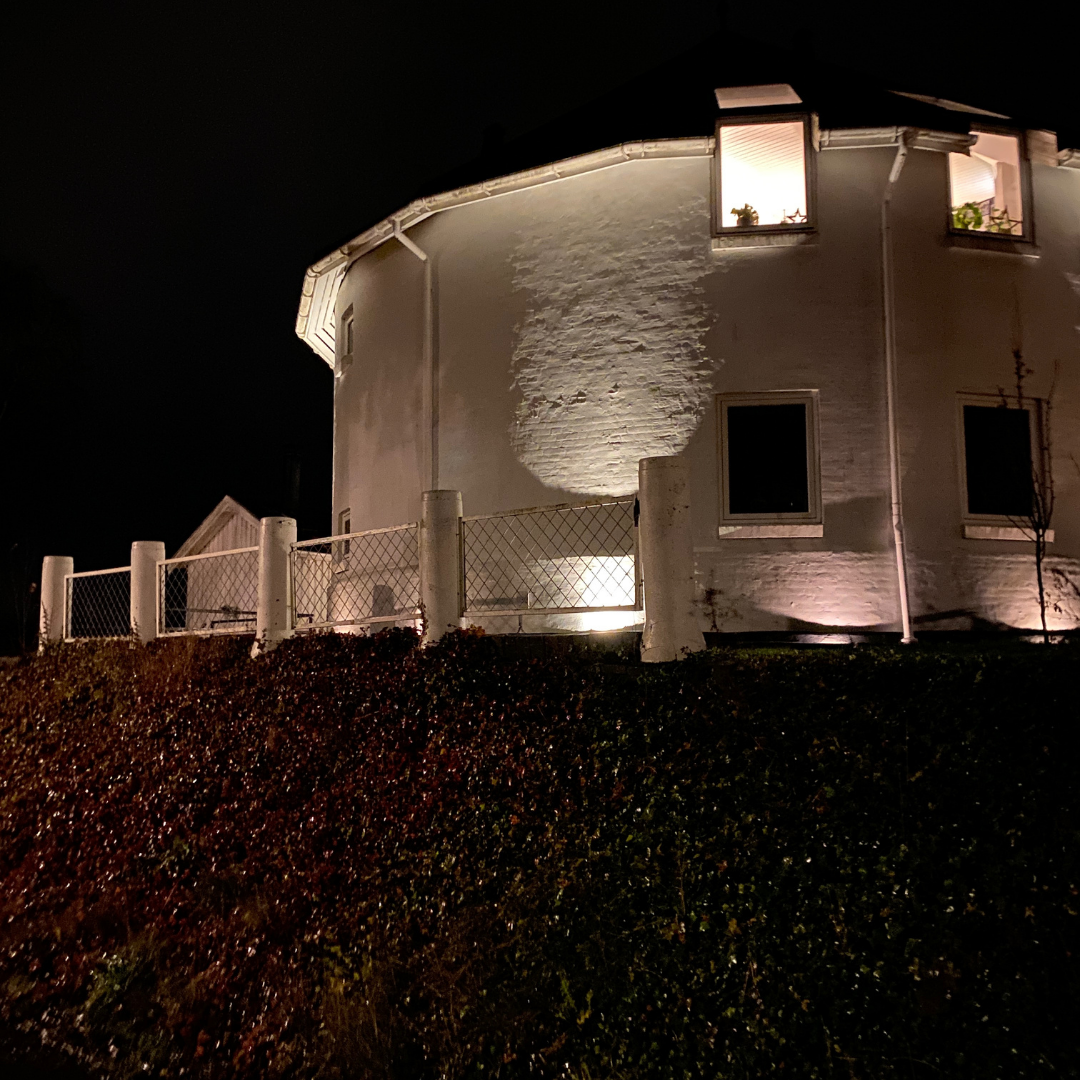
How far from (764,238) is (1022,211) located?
3246 mm

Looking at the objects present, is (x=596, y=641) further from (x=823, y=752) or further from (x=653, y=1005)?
(x=653, y=1005)

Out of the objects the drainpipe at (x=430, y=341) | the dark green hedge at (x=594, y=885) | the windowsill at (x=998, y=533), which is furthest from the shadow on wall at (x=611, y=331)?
the dark green hedge at (x=594, y=885)

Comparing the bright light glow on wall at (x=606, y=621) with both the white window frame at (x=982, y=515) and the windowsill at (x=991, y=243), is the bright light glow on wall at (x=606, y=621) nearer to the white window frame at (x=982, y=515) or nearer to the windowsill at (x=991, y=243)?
the white window frame at (x=982, y=515)

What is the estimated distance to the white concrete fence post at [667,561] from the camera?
7.66m

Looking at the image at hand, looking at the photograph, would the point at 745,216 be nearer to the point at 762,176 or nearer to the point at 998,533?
the point at 762,176

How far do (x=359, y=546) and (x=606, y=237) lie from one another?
5.44 meters

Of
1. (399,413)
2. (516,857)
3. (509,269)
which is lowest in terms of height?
(516,857)

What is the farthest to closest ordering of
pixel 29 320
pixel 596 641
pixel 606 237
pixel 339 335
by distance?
pixel 29 320 < pixel 339 335 < pixel 606 237 < pixel 596 641

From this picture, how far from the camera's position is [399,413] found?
14.0 meters

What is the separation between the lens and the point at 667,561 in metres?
7.76

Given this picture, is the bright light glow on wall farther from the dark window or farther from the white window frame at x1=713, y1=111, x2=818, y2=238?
the white window frame at x1=713, y1=111, x2=818, y2=238

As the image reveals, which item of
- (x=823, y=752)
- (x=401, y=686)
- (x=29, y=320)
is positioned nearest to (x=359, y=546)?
(x=401, y=686)

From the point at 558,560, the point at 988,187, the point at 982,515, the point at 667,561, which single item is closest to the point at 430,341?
the point at 558,560

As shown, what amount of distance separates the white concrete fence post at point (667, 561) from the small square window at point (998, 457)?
217 inches
